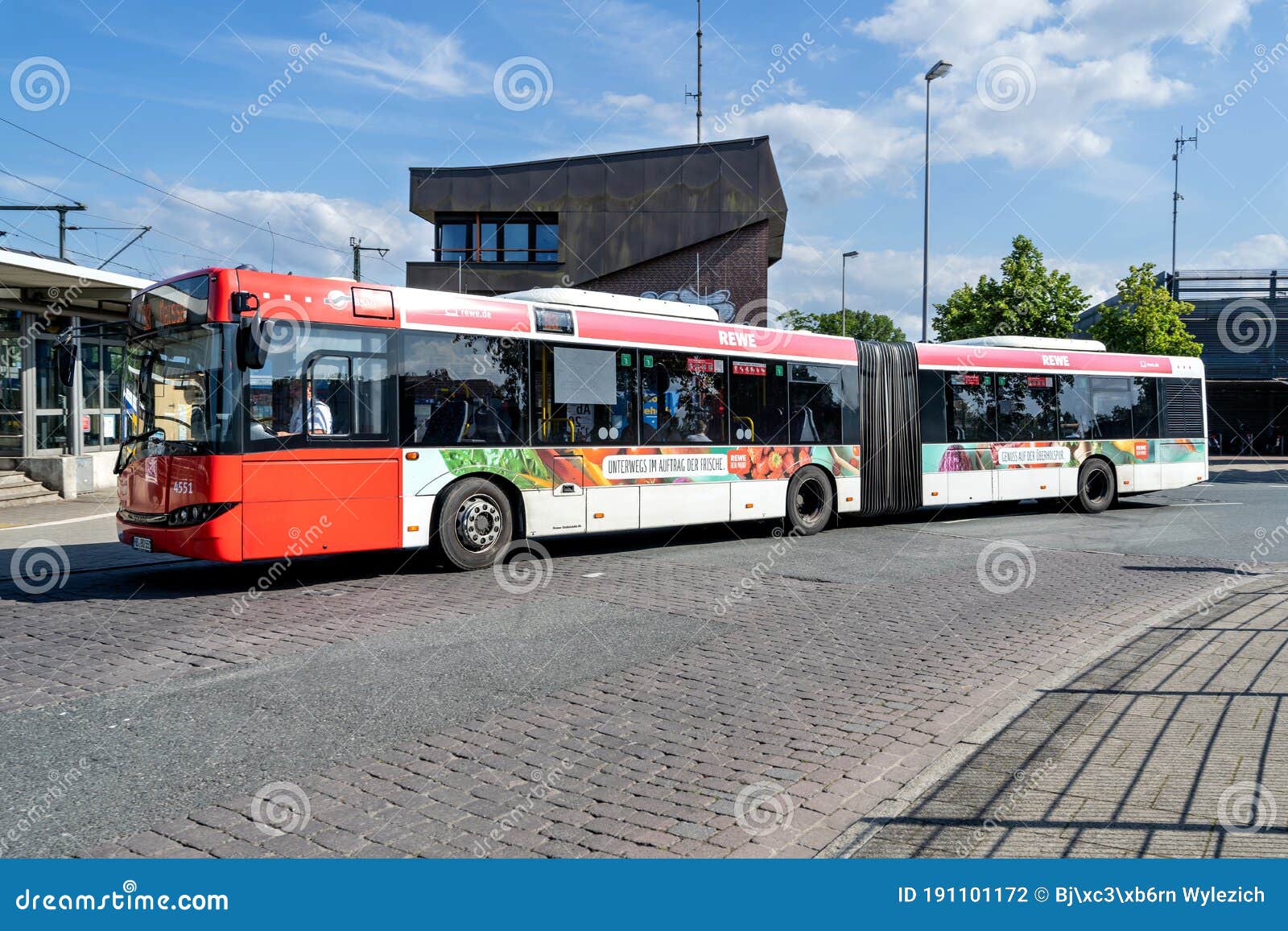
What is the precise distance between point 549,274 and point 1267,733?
34.4 metres

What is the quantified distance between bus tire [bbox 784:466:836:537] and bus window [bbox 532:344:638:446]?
11.1ft

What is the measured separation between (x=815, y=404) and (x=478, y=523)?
6.48m

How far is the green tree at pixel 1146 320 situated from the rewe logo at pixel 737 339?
112 ft

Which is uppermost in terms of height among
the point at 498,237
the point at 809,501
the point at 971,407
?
the point at 498,237

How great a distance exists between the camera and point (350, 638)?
779 cm

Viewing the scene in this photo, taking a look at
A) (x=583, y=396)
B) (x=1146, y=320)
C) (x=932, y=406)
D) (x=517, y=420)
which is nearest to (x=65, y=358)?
(x=517, y=420)

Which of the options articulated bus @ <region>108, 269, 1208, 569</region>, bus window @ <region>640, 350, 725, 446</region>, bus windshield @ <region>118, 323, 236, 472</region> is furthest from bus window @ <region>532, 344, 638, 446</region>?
bus windshield @ <region>118, 323, 236, 472</region>

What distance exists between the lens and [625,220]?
37.8 meters

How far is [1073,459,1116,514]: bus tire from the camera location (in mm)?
19266

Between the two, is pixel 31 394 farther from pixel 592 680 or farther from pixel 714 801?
pixel 714 801

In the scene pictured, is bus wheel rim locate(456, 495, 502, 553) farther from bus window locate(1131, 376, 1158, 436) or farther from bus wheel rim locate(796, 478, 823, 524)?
bus window locate(1131, 376, 1158, 436)

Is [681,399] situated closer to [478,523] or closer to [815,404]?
[815,404]

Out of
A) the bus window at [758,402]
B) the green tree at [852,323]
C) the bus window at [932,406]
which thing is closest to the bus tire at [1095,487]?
the bus window at [932,406]

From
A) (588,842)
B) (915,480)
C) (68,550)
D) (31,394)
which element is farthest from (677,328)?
(31,394)
